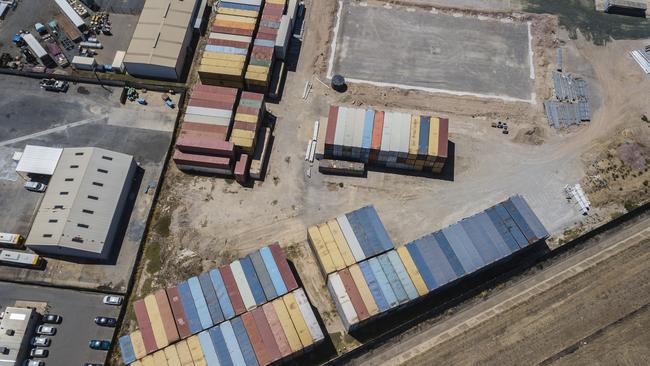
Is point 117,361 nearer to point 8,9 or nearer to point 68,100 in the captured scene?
point 68,100

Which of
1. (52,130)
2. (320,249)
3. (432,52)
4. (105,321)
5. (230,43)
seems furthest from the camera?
(432,52)

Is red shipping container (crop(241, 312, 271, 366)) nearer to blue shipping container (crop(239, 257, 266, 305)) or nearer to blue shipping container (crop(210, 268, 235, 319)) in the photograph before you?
blue shipping container (crop(210, 268, 235, 319))

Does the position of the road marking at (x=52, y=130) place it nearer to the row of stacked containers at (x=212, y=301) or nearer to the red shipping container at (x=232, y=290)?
the row of stacked containers at (x=212, y=301)

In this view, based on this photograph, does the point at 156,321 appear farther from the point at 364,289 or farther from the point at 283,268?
the point at 364,289

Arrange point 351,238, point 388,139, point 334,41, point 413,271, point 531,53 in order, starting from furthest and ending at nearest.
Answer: point 334,41, point 531,53, point 388,139, point 351,238, point 413,271

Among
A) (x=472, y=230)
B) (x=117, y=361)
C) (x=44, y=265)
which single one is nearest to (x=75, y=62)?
(x=44, y=265)

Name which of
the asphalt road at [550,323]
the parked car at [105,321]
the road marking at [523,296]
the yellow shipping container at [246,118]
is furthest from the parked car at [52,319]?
the road marking at [523,296]

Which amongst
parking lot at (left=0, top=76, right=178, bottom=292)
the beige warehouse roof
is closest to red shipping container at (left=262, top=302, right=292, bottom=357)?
parking lot at (left=0, top=76, right=178, bottom=292)

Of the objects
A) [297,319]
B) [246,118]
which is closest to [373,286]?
[297,319]
